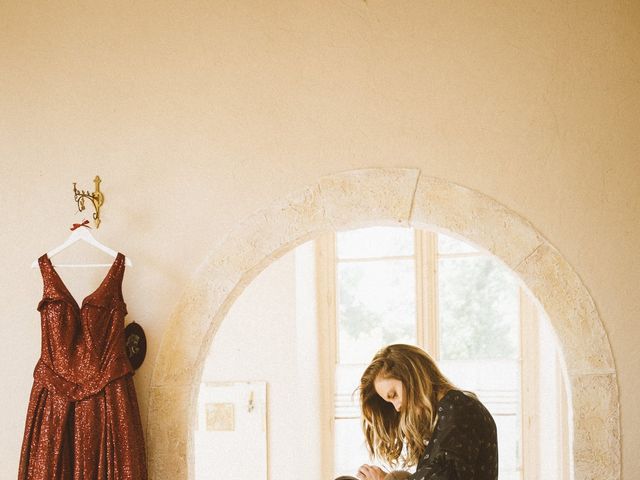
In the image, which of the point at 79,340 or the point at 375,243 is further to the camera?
the point at 375,243

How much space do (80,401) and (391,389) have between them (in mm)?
1106

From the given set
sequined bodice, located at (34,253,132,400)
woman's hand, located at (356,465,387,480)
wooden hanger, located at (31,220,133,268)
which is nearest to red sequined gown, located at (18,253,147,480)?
sequined bodice, located at (34,253,132,400)

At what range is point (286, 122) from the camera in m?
2.82

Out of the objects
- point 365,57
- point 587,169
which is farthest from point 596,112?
point 365,57

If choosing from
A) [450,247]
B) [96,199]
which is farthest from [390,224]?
[450,247]

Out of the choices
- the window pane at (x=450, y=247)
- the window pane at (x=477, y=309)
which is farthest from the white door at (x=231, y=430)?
the window pane at (x=450, y=247)

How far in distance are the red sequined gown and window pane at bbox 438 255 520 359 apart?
3.24 meters

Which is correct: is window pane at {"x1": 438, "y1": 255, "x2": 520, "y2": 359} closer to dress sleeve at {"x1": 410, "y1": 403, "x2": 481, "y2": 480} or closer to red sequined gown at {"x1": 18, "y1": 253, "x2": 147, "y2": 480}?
dress sleeve at {"x1": 410, "y1": 403, "x2": 481, "y2": 480}

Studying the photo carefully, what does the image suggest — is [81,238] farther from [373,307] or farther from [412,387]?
[373,307]

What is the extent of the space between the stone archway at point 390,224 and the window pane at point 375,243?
2.76 m

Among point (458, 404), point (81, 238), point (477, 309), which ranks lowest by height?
point (458, 404)

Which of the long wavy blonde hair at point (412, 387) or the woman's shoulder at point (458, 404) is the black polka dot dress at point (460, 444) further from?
the long wavy blonde hair at point (412, 387)

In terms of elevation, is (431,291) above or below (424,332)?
above

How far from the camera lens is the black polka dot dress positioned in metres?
2.34
